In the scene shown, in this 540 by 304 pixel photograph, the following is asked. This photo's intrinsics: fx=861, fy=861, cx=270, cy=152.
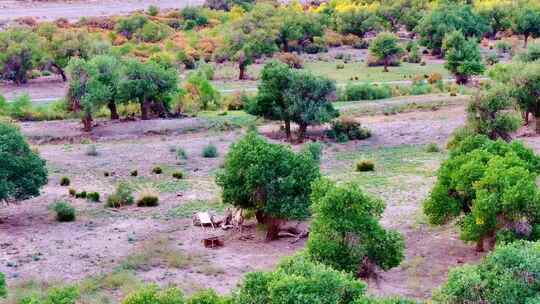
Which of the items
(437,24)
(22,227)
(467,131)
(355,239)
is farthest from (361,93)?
(355,239)


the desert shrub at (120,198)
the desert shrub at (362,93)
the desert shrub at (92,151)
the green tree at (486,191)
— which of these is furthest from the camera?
the desert shrub at (362,93)

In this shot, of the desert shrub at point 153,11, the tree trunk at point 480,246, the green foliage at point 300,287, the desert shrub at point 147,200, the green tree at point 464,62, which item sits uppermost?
the desert shrub at point 153,11

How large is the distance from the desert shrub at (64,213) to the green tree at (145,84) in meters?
18.9

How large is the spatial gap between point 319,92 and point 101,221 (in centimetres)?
1828

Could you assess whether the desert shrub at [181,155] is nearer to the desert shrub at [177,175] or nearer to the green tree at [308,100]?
the desert shrub at [177,175]

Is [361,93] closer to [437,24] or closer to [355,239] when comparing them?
[437,24]

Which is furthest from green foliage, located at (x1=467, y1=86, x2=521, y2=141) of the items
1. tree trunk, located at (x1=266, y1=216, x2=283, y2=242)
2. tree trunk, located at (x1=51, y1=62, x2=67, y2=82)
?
tree trunk, located at (x1=51, y1=62, x2=67, y2=82)

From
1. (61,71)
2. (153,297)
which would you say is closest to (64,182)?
(153,297)

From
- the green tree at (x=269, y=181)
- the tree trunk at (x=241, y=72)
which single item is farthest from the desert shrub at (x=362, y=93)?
the green tree at (x=269, y=181)

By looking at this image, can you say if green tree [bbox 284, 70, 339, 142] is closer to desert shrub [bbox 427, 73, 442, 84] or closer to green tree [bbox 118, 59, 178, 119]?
→ green tree [bbox 118, 59, 178, 119]

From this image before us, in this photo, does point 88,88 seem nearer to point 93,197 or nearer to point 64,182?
point 64,182

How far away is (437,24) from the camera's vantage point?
274ft

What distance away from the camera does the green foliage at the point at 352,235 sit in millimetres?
23812

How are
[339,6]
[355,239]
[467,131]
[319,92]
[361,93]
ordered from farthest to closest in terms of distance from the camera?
[339,6]
[361,93]
[319,92]
[467,131]
[355,239]
